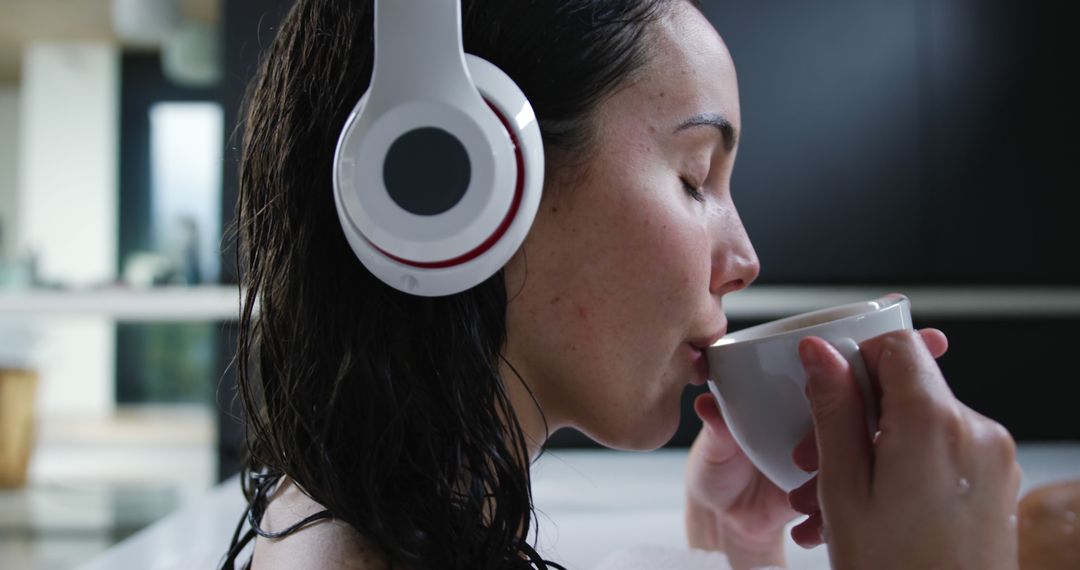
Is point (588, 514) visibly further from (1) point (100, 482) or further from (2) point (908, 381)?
(1) point (100, 482)

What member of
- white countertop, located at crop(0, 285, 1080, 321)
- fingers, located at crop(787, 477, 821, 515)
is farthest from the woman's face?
white countertop, located at crop(0, 285, 1080, 321)

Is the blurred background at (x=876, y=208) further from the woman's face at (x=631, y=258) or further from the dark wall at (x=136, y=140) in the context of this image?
the woman's face at (x=631, y=258)

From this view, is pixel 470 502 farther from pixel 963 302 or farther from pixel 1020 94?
pixel 1020 94

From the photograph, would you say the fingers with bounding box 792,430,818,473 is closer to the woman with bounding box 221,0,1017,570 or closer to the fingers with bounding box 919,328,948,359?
the woman with bounding box 221,0,1017,570

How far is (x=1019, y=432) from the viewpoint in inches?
78.0

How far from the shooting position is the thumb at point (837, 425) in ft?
1.60

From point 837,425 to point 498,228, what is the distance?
0.76 feet

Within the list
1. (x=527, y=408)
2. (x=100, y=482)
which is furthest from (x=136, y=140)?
(x=527, y=408)

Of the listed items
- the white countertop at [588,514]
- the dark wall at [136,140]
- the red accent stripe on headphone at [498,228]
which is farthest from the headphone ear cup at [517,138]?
the dark wall at [136,140]

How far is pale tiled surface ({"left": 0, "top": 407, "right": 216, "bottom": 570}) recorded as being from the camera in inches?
65.0

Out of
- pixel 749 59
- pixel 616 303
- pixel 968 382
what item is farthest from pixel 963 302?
pixel 616 303

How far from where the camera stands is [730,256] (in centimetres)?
64

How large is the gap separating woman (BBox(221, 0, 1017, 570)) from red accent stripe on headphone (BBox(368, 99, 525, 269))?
0.09m

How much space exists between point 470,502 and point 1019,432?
1868 mm
